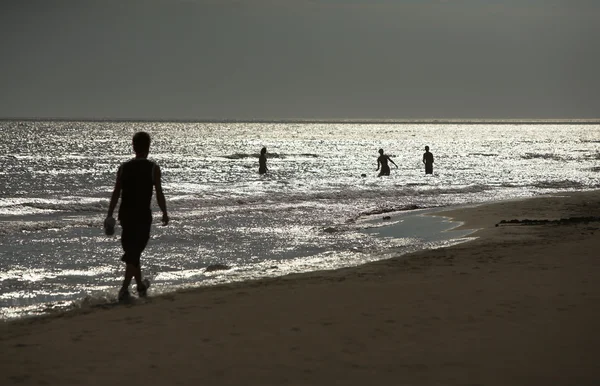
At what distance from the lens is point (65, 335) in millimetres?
6363

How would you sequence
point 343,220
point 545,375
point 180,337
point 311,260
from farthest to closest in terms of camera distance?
point 343,220 < point 311,260 < point 180,337 < point 545,375

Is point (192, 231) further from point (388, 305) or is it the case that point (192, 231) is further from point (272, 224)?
point (388, 305)

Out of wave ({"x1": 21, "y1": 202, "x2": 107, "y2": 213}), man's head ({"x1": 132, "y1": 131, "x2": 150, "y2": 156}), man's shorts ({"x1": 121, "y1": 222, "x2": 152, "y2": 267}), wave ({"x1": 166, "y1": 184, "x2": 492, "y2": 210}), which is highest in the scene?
man's head ({"x1": 132, "y1": 131, "x2": 150, "y2": 156})

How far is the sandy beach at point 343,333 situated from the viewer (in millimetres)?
5184

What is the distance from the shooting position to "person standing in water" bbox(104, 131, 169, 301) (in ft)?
27.2

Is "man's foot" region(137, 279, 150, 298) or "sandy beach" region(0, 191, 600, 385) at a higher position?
"sandy beach" region(0, 191, 600, 385)

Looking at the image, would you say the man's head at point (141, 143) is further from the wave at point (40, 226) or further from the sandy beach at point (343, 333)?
the wave at point (40, 226)

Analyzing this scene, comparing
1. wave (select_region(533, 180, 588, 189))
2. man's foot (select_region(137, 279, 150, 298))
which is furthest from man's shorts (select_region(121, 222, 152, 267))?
wave (select_region(533, 180, 588, 189))

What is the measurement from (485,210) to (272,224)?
582cm

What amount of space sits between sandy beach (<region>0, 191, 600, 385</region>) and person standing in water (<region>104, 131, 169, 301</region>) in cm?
60

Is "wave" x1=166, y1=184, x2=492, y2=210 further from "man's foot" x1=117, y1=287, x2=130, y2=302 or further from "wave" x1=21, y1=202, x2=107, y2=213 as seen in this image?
"man's foot" x1=117, y1=287, x2=130, y2=302

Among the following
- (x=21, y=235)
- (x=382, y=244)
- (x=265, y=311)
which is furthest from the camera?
(x=21, y=235)

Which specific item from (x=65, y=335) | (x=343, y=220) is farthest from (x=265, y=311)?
(x=343, y=220)

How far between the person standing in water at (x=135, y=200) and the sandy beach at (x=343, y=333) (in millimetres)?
602
